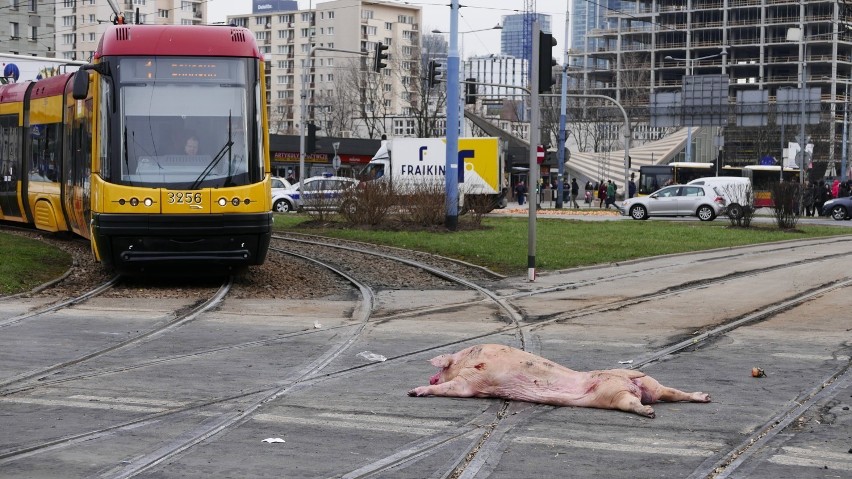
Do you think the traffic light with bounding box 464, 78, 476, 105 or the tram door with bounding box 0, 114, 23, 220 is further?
the traffic light with bounding box 464, 78, 476, 105

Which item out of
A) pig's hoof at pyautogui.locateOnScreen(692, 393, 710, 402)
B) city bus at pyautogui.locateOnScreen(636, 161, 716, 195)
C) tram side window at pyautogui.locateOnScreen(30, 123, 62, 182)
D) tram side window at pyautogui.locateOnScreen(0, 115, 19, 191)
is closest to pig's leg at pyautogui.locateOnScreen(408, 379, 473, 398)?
pig's hoof at pyautogui.locateOnScreen(692, 393, 710, 402)

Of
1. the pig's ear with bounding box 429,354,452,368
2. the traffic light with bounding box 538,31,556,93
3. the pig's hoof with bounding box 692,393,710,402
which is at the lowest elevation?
the pig's hoof with bounding box 692,393,710,402

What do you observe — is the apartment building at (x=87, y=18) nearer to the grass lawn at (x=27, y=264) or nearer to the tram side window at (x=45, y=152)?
the tram side window at (x=45, y=152)

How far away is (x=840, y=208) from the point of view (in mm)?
48781

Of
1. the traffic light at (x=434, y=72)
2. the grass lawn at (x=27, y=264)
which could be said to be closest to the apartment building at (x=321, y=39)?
the traffic light at (x=434, y=72)

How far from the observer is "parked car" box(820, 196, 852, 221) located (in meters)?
48.4

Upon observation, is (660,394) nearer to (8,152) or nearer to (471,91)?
(8,152)

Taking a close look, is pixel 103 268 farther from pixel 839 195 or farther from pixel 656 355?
pixel 839 195

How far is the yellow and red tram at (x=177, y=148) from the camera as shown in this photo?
16641 millimetres

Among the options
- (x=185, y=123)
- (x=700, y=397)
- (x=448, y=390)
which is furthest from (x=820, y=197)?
(x=448, y=390)

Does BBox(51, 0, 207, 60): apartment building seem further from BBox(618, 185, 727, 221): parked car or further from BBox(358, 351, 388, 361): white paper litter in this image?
BBox(358, 351, 388, 361): white paper litter

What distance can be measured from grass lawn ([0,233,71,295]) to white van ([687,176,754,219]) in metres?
20.5

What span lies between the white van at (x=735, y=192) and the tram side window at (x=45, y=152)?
65.3 feet

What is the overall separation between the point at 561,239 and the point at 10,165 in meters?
12.4
